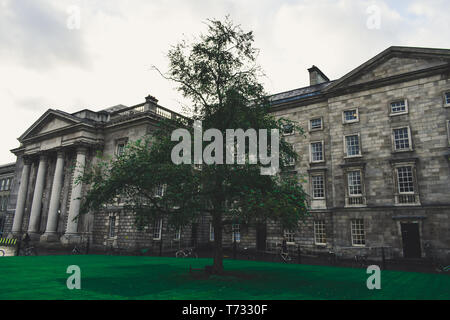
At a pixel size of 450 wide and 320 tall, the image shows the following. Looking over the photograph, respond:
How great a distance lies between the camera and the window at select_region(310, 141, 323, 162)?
29.8 m

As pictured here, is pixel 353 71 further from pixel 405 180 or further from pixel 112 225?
pixel 112 225

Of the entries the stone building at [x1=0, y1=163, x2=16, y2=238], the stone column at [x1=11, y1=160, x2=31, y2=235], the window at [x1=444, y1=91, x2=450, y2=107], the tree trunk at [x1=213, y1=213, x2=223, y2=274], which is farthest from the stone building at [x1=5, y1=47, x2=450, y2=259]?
the stone building at [x1=0, y1=163, x2=16, y2=238]

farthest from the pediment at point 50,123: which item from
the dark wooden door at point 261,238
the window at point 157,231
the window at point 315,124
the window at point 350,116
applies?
the window at point 350,116

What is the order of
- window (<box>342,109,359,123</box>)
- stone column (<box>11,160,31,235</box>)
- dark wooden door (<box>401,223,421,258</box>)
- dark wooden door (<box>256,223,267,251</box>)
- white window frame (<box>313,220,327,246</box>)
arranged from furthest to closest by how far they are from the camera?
stone column (<box>11,160,31,235</box>), dark wooden door (<box>256,223,267,251</box>), white window frame (<box>313,220,327,246</box>), window (<box>342,109,359,123</box>), dark wooden door (<box>401,223,421,258</box>)

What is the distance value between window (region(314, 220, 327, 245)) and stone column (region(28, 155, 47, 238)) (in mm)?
31968

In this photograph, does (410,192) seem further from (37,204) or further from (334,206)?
(37,204)

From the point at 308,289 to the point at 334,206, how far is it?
17589 mm

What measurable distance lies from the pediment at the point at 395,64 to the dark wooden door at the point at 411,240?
1287 cm

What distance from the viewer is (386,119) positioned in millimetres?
26406

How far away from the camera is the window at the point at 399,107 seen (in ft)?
84.3

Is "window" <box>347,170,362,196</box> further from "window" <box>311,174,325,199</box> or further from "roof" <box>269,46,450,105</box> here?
"roof" <box>269,46,450,105</box>

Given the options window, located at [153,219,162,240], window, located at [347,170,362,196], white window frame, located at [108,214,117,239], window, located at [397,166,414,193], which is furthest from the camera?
white window frame, located at [108,214,117,239]

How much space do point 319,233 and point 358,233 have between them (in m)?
3.70
